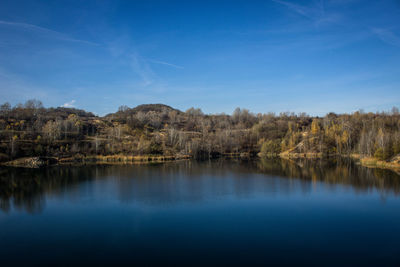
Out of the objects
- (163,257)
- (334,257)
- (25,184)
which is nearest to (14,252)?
(163,257)

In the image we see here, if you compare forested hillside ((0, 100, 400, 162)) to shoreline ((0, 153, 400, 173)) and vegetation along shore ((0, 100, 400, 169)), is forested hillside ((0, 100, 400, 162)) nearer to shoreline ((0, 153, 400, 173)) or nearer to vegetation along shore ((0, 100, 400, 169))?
vegetation along shore ((0, 100, 400, 169))

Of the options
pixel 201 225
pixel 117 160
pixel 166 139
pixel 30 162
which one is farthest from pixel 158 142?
pixel 201 225

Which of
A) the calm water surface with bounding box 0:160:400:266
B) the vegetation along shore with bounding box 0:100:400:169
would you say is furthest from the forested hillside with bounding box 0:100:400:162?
the calm water surface with bounding box 0:160:400:266

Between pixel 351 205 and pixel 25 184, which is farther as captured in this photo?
pixel 25 184

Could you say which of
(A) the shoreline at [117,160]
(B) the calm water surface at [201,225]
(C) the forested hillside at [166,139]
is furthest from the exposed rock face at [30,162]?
(B) the calm water surface at [201,225]

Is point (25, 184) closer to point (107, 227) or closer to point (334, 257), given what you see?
point (107, 227)

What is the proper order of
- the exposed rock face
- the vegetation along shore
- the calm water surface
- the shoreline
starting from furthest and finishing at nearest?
the vegetation along shore, the exposed rock face, the shoreline, the calm water surface

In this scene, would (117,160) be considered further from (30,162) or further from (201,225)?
(201,225)

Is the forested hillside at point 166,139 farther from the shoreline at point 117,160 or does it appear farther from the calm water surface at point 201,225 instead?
the calm water surface at point 201,225

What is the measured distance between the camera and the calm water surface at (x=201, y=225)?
9.87 meters

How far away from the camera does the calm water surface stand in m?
9.87

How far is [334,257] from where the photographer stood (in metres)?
9.70

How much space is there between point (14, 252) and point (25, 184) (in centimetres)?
1800

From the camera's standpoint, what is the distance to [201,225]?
13.1 metres
